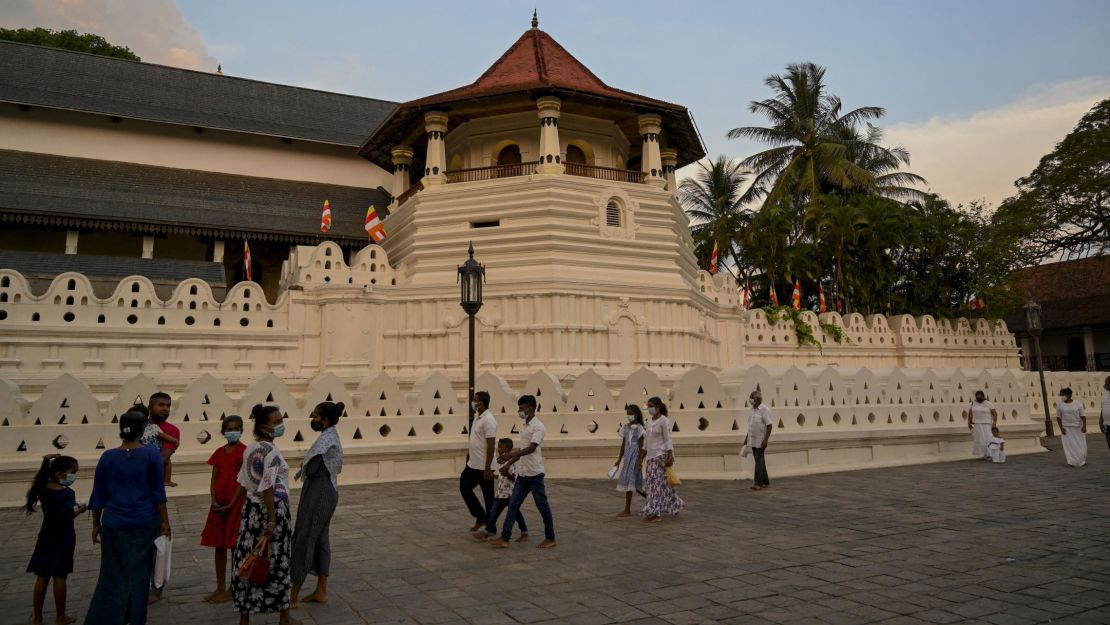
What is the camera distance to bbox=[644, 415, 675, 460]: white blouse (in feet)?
29.1

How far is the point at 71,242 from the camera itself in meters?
21.3

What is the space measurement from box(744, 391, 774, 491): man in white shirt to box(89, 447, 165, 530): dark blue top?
8686mm

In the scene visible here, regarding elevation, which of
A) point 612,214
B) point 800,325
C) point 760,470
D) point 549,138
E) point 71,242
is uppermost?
point 549,138

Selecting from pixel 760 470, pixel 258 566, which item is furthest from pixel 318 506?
pixel 760 470

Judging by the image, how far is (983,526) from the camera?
7.84m

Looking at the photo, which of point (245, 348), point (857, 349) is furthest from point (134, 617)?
point (857, 349)

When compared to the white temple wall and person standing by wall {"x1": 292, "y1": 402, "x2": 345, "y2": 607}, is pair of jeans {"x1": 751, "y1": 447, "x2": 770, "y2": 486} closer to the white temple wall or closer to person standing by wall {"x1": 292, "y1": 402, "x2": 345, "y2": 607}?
the white temple wall

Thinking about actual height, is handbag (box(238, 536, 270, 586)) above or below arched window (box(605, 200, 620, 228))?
below

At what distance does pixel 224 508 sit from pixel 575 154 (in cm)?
1898

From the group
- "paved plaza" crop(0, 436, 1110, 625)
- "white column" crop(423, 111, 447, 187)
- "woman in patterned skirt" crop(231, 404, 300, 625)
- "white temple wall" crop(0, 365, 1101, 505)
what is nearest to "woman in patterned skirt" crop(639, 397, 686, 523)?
"paved plaza" crop(0, 436, 1110, 625)

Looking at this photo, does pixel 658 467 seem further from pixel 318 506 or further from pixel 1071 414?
pixel 1071 414

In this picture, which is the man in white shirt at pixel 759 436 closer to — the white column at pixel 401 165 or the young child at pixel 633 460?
the young child at pixel 633 460

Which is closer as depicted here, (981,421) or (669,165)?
(981,421)

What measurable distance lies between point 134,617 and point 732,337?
72.3 ft
